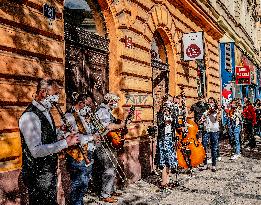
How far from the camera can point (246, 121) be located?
12844mm

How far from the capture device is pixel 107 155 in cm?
621

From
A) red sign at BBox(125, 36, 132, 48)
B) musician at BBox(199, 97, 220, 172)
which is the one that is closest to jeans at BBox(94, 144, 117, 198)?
red sign at BBox(125, 36, 132, 48)

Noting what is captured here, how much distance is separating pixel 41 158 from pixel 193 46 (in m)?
8.49

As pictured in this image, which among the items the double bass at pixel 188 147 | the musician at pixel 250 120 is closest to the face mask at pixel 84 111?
the double bass at pixel 188 147

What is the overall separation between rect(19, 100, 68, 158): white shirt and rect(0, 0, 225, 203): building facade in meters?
1.37

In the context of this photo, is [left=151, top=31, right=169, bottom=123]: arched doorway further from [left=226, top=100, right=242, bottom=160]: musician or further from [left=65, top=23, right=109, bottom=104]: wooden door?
[left=65, top=23, right=109, bottom=104]: wooden door

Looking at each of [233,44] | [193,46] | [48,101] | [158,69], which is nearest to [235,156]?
[158,69]

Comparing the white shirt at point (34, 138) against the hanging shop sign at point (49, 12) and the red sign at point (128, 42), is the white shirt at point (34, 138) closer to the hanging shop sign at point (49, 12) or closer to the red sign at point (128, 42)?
the hanging shop sign at point (49, 12)

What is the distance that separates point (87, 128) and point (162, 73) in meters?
5.98

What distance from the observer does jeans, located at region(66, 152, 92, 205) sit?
4.62m

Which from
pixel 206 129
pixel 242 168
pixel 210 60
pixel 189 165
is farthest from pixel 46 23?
pixel 210 60

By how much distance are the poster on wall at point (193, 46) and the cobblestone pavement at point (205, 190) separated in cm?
379

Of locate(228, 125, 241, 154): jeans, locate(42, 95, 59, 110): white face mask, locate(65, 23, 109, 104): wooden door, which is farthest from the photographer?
locate(228, 125, 241, 154): jeans

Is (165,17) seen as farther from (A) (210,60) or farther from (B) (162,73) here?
(A) (210,60)
